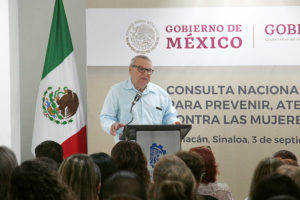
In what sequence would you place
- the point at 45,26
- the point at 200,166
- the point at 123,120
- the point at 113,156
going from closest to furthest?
1. the point at 200,166
2. the point at 113,156
3. the point at 123,120
4. the point at 45,26

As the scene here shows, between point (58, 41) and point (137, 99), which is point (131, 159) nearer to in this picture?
point (137, 99)

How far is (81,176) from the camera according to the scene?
119 inches

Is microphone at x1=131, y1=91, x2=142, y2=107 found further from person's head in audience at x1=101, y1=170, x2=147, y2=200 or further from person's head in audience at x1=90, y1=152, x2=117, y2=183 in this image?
person's head in audience at x1=101, y1=170, x2=147, y2=200

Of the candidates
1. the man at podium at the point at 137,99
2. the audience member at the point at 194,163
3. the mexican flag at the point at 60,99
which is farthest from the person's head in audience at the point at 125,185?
the mexican flag at the point at 60,99

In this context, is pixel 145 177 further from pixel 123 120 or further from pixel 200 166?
pixel 123 120

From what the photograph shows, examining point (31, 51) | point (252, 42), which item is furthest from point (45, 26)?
point (252, 42)

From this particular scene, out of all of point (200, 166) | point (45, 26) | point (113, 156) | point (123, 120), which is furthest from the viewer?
point (45, 26)

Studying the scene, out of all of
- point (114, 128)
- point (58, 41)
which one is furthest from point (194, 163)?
point (58, 41)

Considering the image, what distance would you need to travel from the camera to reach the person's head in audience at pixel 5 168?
2.67m

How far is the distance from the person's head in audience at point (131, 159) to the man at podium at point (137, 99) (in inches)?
106

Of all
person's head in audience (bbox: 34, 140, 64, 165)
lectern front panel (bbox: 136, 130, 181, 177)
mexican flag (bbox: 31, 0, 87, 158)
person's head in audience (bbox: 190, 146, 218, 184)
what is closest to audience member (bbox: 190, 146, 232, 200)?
person's head in audience (bbox: 190, 146, 218, 184)

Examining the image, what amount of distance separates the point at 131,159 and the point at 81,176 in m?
0.83

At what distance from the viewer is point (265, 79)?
6637 mm

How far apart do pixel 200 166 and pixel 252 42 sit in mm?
3462
